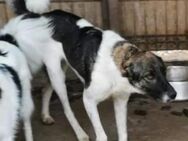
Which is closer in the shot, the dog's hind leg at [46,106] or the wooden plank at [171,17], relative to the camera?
the dog's hind leg at [46,106]

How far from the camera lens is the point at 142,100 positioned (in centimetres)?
589

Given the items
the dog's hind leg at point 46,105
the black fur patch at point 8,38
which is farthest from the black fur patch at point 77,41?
the dog's hind leg at point 46,105

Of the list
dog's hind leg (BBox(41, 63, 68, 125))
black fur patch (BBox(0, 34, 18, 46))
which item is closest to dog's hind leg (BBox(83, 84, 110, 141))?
black fur patch (BBox(0, 34, 18, 46))

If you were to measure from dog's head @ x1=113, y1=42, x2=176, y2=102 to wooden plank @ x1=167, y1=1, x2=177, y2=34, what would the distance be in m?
2.23

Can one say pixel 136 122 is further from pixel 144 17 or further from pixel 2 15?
pixel 2 15

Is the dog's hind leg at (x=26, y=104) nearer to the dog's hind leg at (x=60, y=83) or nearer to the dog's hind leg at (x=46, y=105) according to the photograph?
the dog's hind leg at (x=60, y=83)

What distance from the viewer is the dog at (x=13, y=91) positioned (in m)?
3.77

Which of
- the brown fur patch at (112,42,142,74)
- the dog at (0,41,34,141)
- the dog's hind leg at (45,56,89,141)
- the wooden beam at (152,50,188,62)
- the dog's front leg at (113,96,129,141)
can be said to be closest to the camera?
the dog at (0,41,34,141)

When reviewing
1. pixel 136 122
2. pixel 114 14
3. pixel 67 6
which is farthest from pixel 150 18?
pixel 136 122

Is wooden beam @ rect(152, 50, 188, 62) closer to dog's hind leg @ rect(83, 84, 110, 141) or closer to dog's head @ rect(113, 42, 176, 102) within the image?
dog's hind leg @ rect(83, 84, 110, 141)

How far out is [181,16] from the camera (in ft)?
20.4

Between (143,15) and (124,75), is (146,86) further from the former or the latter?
(143,15)

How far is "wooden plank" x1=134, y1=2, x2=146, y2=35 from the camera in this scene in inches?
243

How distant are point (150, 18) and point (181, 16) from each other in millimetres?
376
